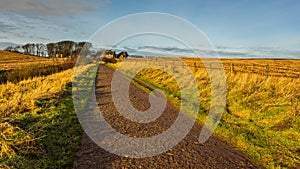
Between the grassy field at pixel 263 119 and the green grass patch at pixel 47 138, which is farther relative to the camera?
the grassy field at pixel 263 119

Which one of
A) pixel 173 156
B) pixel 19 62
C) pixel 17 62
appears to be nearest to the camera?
pixel 173 156

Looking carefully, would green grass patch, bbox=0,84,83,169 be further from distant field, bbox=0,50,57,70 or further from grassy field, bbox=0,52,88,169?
distant field, bbox=0,50,57,70

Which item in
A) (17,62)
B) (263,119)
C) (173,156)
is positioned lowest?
(173,156)

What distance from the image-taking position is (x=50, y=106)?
30.0 feet

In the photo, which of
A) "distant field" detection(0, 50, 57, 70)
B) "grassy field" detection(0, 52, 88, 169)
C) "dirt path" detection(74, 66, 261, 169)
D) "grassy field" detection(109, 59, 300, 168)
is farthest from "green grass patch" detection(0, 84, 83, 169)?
"distant field" detection(0, 50, 57, 70)

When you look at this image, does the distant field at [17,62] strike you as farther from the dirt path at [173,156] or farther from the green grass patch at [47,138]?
the dirt path at [173,156]

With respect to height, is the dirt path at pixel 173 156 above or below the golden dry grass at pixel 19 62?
below

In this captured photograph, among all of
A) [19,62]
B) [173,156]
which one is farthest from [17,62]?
A: [173,156]

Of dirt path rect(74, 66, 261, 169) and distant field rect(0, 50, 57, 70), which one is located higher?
distant field rect(0, 50, 57, 70)

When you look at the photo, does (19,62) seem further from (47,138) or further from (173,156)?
(173,156)

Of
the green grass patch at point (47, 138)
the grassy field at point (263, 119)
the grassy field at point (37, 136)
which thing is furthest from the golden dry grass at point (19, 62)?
the grassy field at point (263, 119)

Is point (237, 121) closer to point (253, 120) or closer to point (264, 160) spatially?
point (253, 120)

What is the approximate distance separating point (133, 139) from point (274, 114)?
→ 18.5 ft

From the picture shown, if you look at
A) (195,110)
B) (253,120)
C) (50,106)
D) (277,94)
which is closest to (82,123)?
(50,106)
